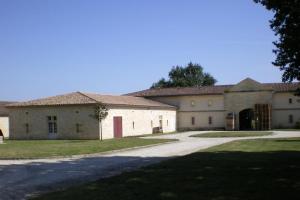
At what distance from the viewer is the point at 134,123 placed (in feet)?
154

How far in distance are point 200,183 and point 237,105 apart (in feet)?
147

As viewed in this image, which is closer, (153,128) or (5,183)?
(5,183)

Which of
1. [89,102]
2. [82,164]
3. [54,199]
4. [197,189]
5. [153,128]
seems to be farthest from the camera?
[153,128]

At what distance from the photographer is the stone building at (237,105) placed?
179ft

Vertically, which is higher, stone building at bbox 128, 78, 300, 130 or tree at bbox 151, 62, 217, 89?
tree at bbox 151, 62, 217, 89

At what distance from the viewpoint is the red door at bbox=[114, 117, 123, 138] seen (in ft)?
140

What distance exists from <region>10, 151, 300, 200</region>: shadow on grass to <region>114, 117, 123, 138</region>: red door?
24925 millimetres

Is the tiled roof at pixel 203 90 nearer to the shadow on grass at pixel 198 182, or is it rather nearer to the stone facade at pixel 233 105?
the stone facade at pixel 233 105

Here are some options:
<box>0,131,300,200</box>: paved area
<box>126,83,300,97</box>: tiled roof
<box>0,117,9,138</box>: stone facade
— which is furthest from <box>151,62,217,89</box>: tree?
<box>0,131,300,200</box>: paved area

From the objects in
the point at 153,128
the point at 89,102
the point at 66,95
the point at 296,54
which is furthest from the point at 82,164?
the point at 153,128

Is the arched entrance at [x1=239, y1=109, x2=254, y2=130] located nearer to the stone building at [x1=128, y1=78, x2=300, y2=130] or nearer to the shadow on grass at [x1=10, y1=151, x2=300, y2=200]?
the stone building at [x1=128, y1=78, x2=300, y2=130]

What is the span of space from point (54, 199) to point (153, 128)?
4134cm

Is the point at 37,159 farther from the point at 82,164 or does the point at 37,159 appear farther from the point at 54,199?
the point at 54,199

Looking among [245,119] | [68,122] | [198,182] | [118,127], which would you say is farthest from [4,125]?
[198,182]
